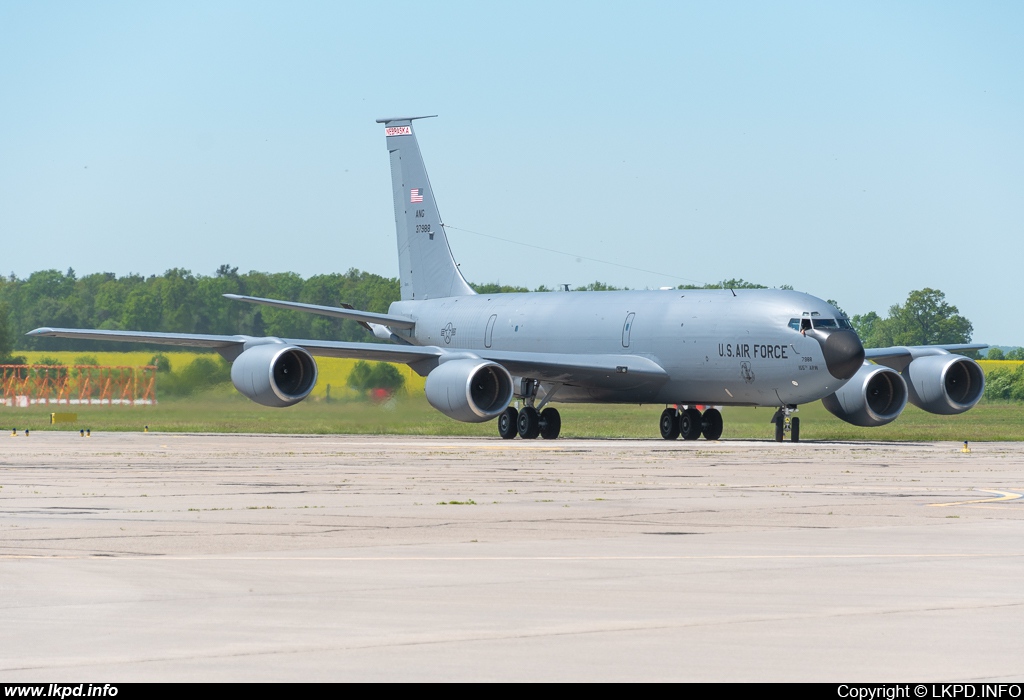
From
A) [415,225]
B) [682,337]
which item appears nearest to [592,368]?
[682,337]

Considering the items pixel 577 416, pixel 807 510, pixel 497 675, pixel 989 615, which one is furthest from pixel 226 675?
pixel 577 416

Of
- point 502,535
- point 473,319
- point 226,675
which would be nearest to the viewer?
point 226,675

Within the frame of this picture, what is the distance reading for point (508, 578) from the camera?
427 inches

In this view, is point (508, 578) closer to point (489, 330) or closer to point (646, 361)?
point (646, 361)

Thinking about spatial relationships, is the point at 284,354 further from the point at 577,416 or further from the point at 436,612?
the point at 436,612

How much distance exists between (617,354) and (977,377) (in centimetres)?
949

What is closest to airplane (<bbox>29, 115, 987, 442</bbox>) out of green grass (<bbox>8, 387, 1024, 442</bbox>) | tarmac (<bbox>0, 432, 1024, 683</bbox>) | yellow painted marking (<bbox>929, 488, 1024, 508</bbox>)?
green grass (<bbox>8, 387, 1024, 442</bbox>)

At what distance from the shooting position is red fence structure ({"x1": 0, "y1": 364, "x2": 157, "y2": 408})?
4900 centimetres

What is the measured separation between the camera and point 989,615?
9.16 m

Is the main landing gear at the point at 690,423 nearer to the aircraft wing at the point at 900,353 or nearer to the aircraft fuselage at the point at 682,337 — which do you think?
the aircraft fuselage at the point at 682,337

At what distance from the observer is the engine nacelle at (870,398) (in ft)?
131

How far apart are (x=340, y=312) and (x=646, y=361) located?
989 centimetres

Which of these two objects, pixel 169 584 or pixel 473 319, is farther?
pixel 473 319

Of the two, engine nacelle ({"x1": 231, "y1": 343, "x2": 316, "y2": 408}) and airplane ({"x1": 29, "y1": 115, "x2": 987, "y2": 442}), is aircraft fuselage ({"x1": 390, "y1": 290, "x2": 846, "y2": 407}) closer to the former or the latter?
airplane ({"x1": 29, "y1": 115, "x2": 987, "y2": 442})
